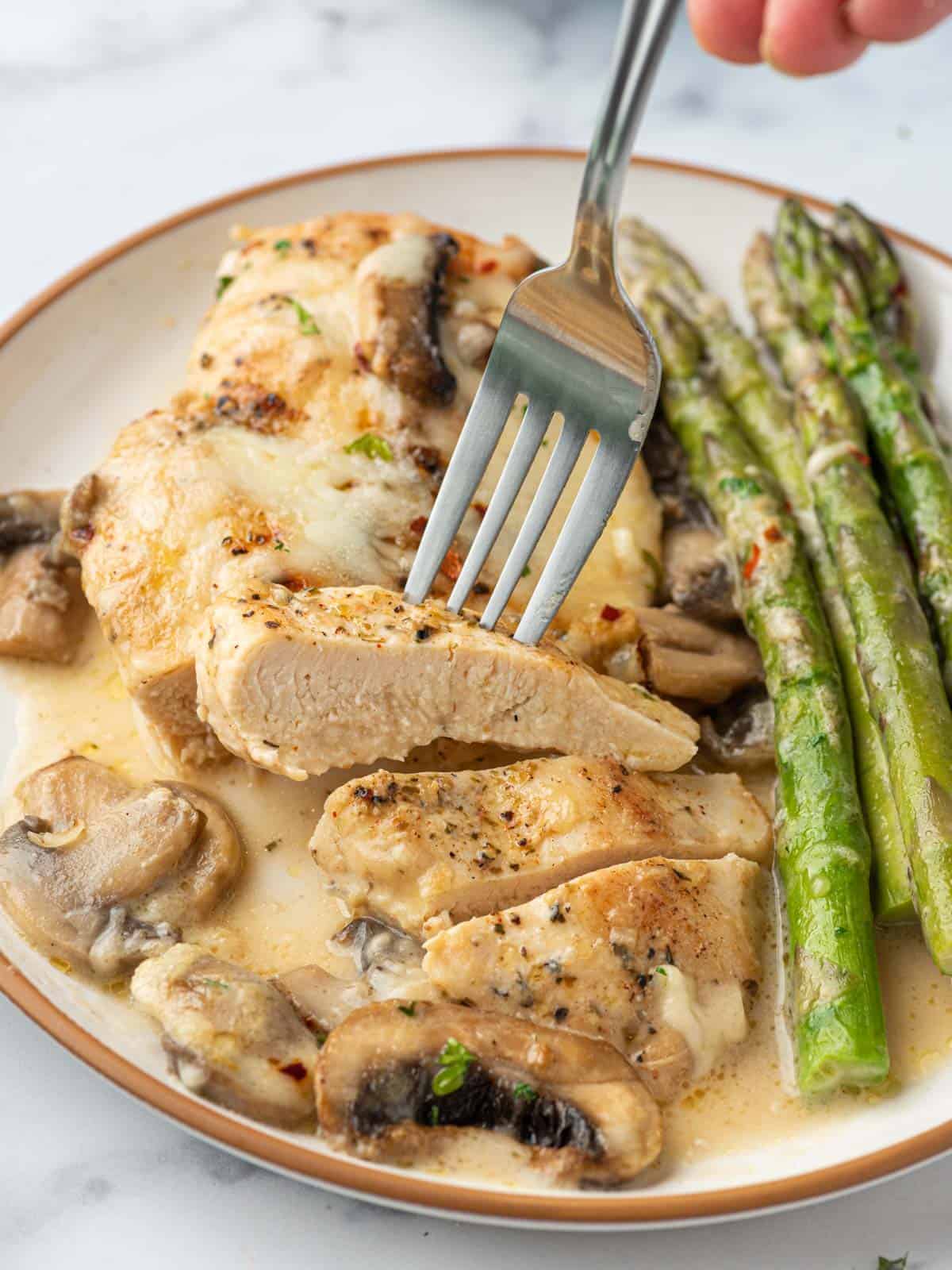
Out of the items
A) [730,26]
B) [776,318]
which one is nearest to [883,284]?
[776,318]

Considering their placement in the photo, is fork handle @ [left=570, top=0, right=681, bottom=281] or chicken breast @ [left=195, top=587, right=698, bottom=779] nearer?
fork handle @ [left=570, top=0, right=681, bottom=281]

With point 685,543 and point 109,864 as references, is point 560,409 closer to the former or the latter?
point 685,543

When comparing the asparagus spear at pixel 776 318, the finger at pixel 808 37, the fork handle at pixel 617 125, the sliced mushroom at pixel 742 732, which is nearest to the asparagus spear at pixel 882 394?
the asparagus spear at pixel 776 318

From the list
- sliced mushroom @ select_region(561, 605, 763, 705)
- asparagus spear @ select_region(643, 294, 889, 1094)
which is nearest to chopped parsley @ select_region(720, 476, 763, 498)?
asparagus spear @ select_region(643, 294, 889, 1094)

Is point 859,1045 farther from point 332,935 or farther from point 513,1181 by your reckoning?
point 332,935

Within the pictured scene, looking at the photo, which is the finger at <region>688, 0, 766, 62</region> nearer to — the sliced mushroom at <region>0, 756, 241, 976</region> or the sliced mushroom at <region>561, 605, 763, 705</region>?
the sliced mushroom at <region>561, 605, 763, 705</region>

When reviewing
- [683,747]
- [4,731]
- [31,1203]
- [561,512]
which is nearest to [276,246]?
[561,512]

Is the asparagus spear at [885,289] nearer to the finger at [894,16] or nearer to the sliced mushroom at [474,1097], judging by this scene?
the finger at [894,16]
